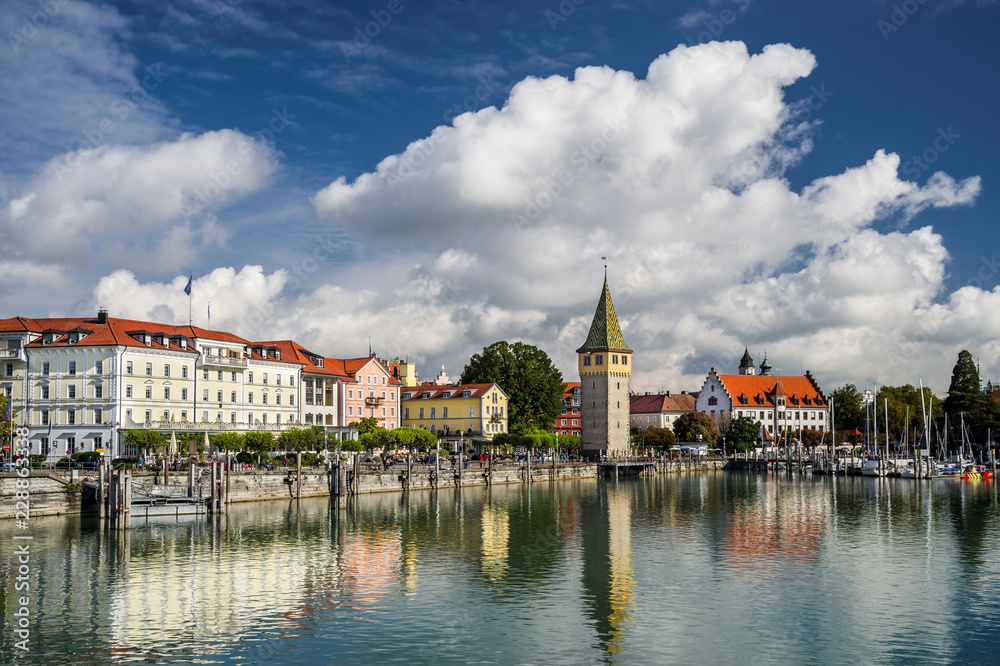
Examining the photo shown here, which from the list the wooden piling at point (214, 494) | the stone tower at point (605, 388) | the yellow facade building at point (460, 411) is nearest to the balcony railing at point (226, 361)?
the wooden piling at point (214, 494)

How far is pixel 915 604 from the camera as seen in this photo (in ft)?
100

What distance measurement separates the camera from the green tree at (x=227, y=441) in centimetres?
6925

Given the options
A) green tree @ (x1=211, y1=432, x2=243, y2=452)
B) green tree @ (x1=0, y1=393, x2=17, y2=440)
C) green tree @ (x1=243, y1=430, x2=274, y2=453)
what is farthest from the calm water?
green tree @ (x1=0, y1=393, x2=17, y2=440)

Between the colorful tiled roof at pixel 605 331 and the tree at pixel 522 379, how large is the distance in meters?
6.64

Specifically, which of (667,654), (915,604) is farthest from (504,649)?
(915,604)

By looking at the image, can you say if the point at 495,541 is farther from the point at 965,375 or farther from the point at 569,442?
the point at 965,375

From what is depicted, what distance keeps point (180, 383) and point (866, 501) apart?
2292 inches

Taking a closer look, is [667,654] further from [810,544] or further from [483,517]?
[483,517]

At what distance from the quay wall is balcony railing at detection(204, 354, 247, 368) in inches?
707

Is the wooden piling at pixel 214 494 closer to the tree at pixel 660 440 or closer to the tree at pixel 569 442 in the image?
the tree at pixel 569 442

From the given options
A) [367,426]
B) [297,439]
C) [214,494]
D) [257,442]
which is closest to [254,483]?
[214,494]

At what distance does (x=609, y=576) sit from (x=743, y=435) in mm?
100689

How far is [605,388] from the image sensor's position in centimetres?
11594

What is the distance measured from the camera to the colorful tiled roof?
117500mm
